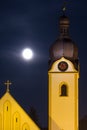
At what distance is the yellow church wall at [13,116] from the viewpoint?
65875mm

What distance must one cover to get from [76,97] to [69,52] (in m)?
2.99

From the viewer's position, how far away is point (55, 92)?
6762 centimetres

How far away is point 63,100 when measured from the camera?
222ft

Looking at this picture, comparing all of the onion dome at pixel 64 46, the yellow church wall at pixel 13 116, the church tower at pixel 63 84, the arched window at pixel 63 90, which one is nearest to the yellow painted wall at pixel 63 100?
the church tower at pixel 63 84

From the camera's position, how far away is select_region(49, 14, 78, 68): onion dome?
67625 millimetres

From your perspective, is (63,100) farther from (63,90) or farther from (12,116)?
(12,116)

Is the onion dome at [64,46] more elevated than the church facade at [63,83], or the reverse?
the onion dome at [64,46]

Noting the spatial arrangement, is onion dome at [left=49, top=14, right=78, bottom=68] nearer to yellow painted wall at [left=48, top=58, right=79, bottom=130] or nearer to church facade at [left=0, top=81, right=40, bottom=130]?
yellow painted wall at [left=48, top=58, right=79, bottom=130]

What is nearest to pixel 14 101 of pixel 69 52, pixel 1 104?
pixel 1 104

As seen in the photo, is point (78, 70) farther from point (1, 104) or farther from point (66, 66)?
point (1, 104)

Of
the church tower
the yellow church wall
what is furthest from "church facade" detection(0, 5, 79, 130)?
the yellow church wall

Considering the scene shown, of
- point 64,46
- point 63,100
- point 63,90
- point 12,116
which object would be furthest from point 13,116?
point 64,46

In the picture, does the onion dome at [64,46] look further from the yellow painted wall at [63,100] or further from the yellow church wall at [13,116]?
the yellow church wall at [13,116]

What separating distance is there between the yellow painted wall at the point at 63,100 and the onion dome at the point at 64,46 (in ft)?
1.50
